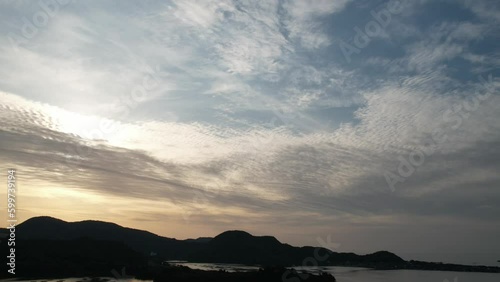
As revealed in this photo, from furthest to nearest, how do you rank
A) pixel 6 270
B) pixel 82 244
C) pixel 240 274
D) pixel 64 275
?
1. pixel 82 244
2. pixel 64 275
3. pixel 6 270
4. pixel 240 274

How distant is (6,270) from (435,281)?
151 metres

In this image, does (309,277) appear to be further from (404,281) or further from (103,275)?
(404,281)

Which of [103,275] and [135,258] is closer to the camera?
[103,275]

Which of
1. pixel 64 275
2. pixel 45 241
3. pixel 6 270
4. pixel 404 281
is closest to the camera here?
pixel 6 270

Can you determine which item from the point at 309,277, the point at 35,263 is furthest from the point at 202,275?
the point at 35,263

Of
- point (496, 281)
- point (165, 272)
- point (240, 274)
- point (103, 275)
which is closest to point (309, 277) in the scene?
point (240, 274)

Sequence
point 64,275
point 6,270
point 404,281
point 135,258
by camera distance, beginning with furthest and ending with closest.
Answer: point 404,281 < point 135,258 < point 64,275 < point 6,270

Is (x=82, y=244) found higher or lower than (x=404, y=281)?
higher

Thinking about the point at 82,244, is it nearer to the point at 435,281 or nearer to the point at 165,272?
the point at 165,272

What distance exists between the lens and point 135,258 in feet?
453

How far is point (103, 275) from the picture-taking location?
114438 millimetres

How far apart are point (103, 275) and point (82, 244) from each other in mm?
20173

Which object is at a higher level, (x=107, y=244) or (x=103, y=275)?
(x=107, y=244)

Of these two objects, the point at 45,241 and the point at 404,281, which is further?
the point at 404,281
